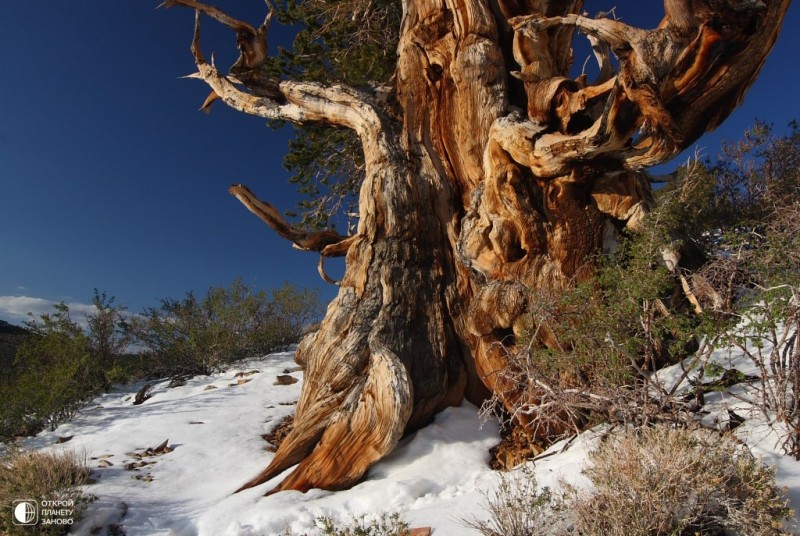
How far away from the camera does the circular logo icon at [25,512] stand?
4.09 m

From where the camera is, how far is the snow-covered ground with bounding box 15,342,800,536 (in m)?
3.96

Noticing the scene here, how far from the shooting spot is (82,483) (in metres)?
5.08

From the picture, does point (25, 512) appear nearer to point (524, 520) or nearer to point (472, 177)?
point (524, 520)

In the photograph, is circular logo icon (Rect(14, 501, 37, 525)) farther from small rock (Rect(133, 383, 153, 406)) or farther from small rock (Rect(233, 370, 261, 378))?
small rock (Rect(233, 370, 261, 378))

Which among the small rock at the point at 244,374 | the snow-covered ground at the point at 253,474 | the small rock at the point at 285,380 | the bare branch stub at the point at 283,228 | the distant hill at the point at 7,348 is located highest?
the bare branch stub at the point at 283,228

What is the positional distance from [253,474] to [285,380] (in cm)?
379

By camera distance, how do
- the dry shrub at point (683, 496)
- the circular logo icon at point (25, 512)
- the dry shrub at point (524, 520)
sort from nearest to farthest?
the dry shrub at point (683, 496)
the dry shrub at point (524, 520)
the circular logo icon at point (25, 512)

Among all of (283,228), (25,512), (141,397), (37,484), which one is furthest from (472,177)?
(141,397)

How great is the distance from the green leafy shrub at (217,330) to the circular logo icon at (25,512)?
273 inches

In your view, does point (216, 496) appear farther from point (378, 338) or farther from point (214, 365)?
point (214, 365)

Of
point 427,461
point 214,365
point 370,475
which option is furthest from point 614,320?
point 214,365

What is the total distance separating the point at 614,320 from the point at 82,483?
5658 millimetres

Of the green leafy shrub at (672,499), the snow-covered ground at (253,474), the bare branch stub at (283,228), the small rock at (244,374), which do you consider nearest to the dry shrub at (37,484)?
the snow-covered ground at (253,474)

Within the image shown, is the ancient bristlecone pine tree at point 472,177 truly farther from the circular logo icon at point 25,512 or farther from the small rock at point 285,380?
the small rock at point 285,380
